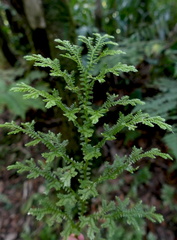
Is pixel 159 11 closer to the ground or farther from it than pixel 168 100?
farther from it

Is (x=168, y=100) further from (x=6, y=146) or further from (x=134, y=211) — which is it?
(x=6, y=146)

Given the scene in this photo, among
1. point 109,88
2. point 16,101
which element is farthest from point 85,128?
point 16,101

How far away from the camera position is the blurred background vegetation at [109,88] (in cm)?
208

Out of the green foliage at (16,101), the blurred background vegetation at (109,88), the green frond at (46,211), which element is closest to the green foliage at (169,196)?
the blurred background vegetation at (109,88)

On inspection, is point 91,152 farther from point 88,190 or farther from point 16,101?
point 16,101

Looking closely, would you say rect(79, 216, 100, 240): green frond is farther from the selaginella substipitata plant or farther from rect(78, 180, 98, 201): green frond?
rect(78, 180, 98, 201): green frond

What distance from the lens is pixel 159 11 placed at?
11.1ft

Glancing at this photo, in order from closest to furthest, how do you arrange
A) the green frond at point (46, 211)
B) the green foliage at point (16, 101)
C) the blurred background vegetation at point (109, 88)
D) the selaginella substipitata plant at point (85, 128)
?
the selaginella substipitata plant at point (85, 128) → the green frond at point (46, 211) → the blurred background vegetation at point (109, 88) → the green foliage at point (16, 101)

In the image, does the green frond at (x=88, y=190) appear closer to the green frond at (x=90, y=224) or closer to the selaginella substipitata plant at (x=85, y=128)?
the selaginella substipitata plant at (x=85, y=128)

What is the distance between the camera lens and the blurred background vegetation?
2.08 meters

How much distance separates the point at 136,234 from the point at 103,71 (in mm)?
1841

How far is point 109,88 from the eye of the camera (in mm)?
1546

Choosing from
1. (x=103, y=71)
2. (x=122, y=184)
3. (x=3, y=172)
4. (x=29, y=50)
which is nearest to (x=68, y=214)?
(x=103, y=71)

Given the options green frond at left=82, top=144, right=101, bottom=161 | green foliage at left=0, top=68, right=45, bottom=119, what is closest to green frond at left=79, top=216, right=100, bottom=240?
green frond at left=82, top=144, right=101, bottom=161
